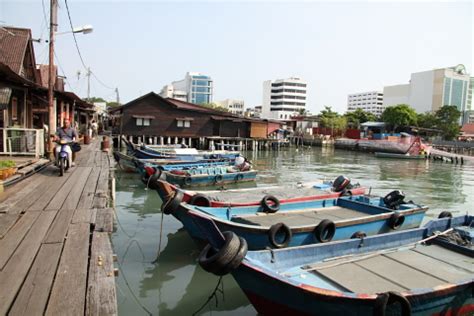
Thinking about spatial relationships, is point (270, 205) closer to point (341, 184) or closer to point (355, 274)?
point (341, 184)

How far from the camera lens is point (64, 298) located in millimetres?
3291

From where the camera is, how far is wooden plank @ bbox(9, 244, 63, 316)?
10.2 feet

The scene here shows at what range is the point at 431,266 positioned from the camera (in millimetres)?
5695

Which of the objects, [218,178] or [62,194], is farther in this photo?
[218,178]

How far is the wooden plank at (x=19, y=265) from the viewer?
3310mm

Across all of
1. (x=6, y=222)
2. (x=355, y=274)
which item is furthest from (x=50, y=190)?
(x=355, y=274)

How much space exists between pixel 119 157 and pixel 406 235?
15817 millimetres

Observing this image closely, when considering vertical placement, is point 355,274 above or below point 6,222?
below

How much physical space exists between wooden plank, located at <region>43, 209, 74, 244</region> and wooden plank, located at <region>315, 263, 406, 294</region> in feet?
11.5

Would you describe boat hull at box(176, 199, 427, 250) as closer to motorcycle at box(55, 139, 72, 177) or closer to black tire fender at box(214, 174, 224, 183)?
motorcycle at box(55, 139, 72, 177)

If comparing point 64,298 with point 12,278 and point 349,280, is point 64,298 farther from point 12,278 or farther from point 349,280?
point 349,280

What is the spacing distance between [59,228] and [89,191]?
101 inches

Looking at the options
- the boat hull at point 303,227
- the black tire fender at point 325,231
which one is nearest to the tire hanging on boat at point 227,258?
the boat hull at point 303,227

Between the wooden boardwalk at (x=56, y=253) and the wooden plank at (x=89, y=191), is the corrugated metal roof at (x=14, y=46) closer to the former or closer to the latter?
the wooden plank at (x=89, y=191)
